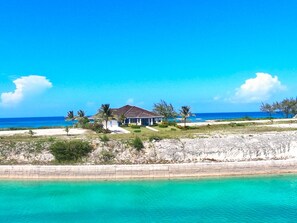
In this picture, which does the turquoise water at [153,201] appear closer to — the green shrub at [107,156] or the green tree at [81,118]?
the green shrub at [107,156]

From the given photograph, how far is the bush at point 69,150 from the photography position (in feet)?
110

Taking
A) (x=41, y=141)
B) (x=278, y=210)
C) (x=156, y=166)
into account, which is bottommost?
(x=278, y=210)

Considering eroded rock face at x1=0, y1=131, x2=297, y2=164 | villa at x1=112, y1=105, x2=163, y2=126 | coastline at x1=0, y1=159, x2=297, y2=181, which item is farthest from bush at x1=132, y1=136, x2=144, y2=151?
villa at x1=112, y1=105, x2=163, y2=126

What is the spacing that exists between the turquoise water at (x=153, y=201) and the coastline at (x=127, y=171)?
51.6 inches

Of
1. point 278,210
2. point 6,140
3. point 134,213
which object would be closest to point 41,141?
point 6,140

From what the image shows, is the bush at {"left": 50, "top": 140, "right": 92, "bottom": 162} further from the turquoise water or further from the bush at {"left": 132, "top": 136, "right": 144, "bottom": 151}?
the bush at {"left": 132, "top": 136, "right": 144, "bottom": 151}

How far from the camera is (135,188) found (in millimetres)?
27531

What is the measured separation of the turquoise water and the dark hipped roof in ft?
99.8

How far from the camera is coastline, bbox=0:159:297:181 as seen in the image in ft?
99.9

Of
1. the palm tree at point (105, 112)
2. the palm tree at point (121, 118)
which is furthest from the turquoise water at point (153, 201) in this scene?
the palm tree at point (121, 118)

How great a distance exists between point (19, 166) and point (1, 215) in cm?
1024

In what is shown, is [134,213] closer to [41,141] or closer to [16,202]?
[16,202]

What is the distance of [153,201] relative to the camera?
24.1 meters

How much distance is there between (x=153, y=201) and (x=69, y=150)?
13.1 metres
